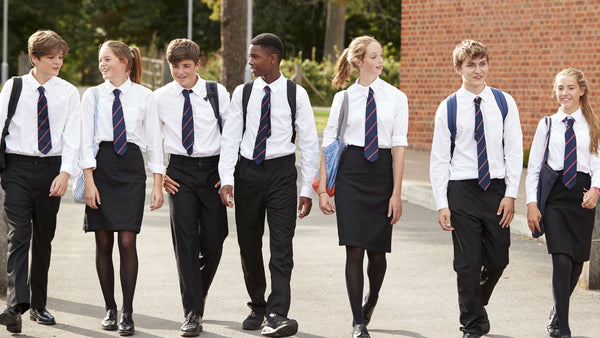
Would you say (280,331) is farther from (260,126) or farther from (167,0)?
(167,0)

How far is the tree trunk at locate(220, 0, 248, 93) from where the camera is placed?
930 inches

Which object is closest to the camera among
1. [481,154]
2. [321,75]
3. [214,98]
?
[481,154]

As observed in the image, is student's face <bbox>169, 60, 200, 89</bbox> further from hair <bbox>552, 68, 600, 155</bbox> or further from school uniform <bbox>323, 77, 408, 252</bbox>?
hair <bbox>552, 68, 600, 155</bbox>

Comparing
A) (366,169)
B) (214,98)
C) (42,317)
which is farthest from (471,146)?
(42,317)

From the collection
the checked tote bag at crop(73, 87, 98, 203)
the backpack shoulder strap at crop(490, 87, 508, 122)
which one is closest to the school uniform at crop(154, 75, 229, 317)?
the checked tote bag at crop(73, 87, 98, 203)

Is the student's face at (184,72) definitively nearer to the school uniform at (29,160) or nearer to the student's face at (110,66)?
the student's face at (110,66)

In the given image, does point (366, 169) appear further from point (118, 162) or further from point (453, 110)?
point (118, 162)

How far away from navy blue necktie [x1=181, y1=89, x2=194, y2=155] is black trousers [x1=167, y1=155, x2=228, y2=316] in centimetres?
9

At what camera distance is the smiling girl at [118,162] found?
6.17 meters

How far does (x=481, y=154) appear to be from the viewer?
5.85 metres

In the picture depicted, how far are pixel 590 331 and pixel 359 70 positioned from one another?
221 centimetres

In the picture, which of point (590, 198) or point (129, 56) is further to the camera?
point (129, 56)

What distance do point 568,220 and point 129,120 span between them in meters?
2.74

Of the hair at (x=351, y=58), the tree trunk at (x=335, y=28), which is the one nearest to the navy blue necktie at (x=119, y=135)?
the hair at (x=351, y=58)
